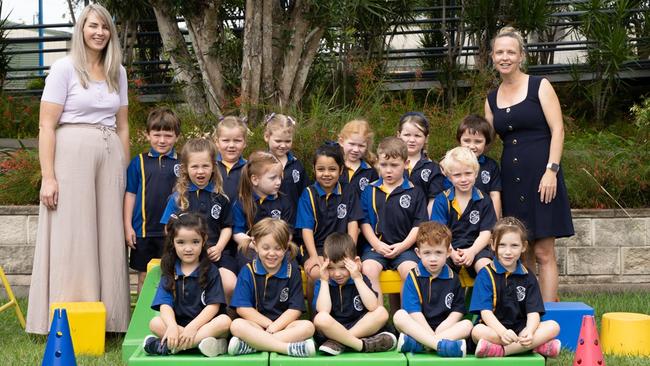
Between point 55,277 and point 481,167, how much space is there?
2.74m

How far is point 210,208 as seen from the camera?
230 inches

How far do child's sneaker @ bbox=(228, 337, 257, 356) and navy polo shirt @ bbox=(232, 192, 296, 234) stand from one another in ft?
3.01

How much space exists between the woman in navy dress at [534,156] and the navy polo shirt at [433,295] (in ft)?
2.51

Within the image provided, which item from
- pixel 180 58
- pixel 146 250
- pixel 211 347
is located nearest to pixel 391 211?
pixel 211 347

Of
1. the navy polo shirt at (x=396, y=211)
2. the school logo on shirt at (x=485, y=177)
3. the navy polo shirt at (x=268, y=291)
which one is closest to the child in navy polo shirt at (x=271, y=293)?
the navy polo shirt at (x=268, y=291)

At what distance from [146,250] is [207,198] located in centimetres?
62

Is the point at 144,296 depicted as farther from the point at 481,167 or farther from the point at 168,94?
the point at 168,94

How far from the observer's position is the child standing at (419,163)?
20.2ft

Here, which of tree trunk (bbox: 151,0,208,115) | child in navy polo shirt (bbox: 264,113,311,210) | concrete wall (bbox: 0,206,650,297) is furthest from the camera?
tree trunk (bbox: 151,0,208,115)

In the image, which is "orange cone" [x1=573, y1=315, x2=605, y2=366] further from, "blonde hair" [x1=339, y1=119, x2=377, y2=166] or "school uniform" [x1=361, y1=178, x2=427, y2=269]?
"blonde hair" [x1=339, y1=119, x2=377, y2=166]

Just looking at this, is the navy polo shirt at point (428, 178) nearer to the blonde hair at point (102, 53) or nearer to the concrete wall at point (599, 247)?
the concrete wall at point (599, 247)

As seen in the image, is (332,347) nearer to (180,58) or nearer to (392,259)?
(392,259)

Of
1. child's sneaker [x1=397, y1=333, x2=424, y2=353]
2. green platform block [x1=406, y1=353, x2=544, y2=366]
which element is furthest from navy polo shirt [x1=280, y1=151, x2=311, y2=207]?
green platform block [x1=406, y1=353, x2=544, y2=366]

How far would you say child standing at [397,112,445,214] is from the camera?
6152 mm
